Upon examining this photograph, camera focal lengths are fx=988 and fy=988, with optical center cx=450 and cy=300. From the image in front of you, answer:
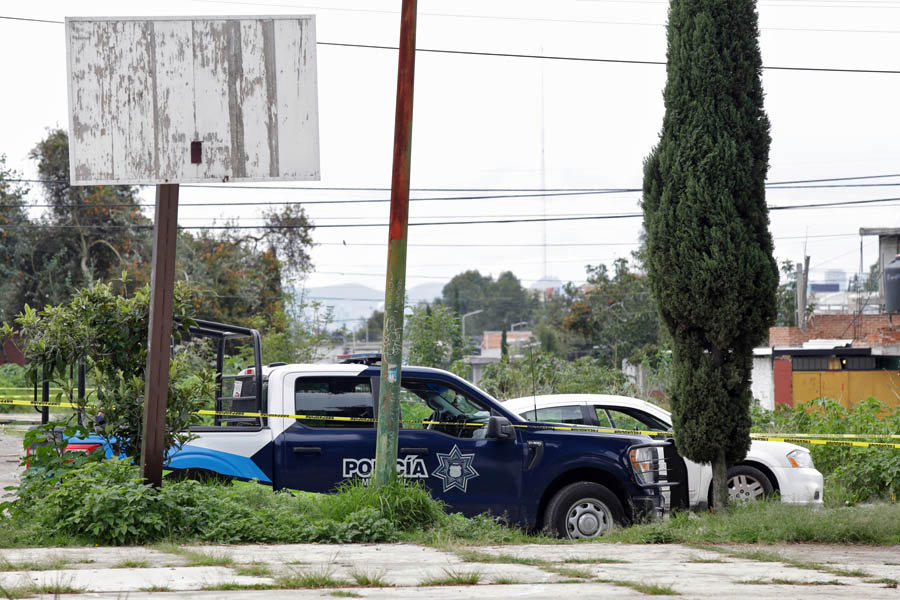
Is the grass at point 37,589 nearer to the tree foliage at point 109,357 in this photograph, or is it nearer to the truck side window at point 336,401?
the tree foliage at point 109,357

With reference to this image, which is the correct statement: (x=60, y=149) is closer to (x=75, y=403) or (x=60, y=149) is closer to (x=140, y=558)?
(x=75, y=403)

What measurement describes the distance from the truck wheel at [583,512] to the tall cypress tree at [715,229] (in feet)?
3.56

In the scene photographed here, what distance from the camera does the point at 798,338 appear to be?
1334 inches

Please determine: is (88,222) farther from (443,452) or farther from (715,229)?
(715,229)

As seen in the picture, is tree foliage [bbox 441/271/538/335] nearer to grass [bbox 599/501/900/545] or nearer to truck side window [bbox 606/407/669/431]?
truck side window [bbox 606/407/669/431]

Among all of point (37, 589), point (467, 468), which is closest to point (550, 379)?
point (467, 468)

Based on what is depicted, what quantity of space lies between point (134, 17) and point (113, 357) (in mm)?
2968

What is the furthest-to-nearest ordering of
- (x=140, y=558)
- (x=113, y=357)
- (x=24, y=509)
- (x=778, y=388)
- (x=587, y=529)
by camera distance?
(x=778, y=388), (x=587, y=529), (x=113, y=357), (x=24, y=509), (x=140, y=558)

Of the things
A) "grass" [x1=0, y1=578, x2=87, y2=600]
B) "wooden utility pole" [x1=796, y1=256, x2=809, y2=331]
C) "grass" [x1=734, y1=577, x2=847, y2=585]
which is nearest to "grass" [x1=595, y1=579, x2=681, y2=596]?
"grass" [x1=734, y1=577, x2=847, y2=585]

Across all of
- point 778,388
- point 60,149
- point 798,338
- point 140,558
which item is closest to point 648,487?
point 140,558

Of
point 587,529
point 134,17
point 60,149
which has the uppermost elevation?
point 60,149

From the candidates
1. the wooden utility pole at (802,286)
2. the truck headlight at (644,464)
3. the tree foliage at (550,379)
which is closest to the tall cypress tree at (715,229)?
the truck headlight at (644,464)

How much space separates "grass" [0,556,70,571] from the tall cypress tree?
6.36 m

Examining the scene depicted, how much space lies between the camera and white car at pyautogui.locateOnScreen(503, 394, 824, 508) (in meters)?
11.5
